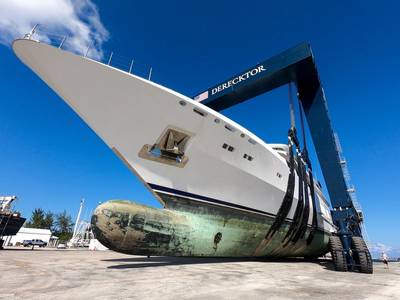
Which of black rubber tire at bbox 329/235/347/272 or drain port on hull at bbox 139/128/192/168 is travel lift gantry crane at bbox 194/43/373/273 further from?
drain port on hull at bbox 139/128/192/168

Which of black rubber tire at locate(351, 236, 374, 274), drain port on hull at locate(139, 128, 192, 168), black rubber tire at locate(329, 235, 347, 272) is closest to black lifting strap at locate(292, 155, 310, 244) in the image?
black rubber tire at locate(329, 235, 347, 272)

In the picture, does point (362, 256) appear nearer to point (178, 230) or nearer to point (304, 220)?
point (304, 220)

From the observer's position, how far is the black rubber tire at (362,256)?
32.0 feet

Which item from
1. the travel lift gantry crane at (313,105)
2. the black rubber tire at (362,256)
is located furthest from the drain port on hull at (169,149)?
the black rubber tire at (362,256)

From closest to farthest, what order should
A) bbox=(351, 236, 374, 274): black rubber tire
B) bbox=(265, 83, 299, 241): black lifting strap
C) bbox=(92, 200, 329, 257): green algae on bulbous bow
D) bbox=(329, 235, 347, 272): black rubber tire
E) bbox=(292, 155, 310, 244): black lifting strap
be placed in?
bbox=(92, 200, 329, 257): green algae on bulbous bow → bbox=(351, 236, 374, 274): black rubber tire → bbox=(329, 235, 347, 272): black rubber tire → bbox=(265, 83, 299, 241): black lifting strap → bbox=(292, 155, 310, 244): black lifting strap

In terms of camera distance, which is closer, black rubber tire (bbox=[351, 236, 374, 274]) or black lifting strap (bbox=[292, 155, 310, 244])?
black rubber tire (bbox=[351, 236, 374, 274])

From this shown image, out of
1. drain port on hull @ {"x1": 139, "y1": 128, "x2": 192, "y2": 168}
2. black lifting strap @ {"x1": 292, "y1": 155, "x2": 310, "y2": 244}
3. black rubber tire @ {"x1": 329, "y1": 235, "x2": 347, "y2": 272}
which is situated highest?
drain port on hull @ {"x1": 139, "y1": 128, "x2": 192, "y2": 168}

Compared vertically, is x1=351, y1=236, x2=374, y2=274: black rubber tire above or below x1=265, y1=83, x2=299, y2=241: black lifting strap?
below

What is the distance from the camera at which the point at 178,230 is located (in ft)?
27.1

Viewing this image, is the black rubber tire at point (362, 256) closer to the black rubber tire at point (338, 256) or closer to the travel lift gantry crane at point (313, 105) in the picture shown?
the travel lift gantry crane at point (313, 105)

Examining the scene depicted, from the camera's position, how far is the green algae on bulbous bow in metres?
7.45

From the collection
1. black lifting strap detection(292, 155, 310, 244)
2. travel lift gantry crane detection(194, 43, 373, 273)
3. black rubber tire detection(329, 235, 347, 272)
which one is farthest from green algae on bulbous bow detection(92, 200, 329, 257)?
travel lift gantry crane detection(194, 43, 373, 273)

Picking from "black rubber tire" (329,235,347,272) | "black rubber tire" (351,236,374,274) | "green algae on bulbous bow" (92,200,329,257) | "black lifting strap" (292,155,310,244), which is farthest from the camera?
"black lifting strap" (292,155,310,244)

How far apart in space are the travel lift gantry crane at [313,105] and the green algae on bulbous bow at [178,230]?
3.54 metres
